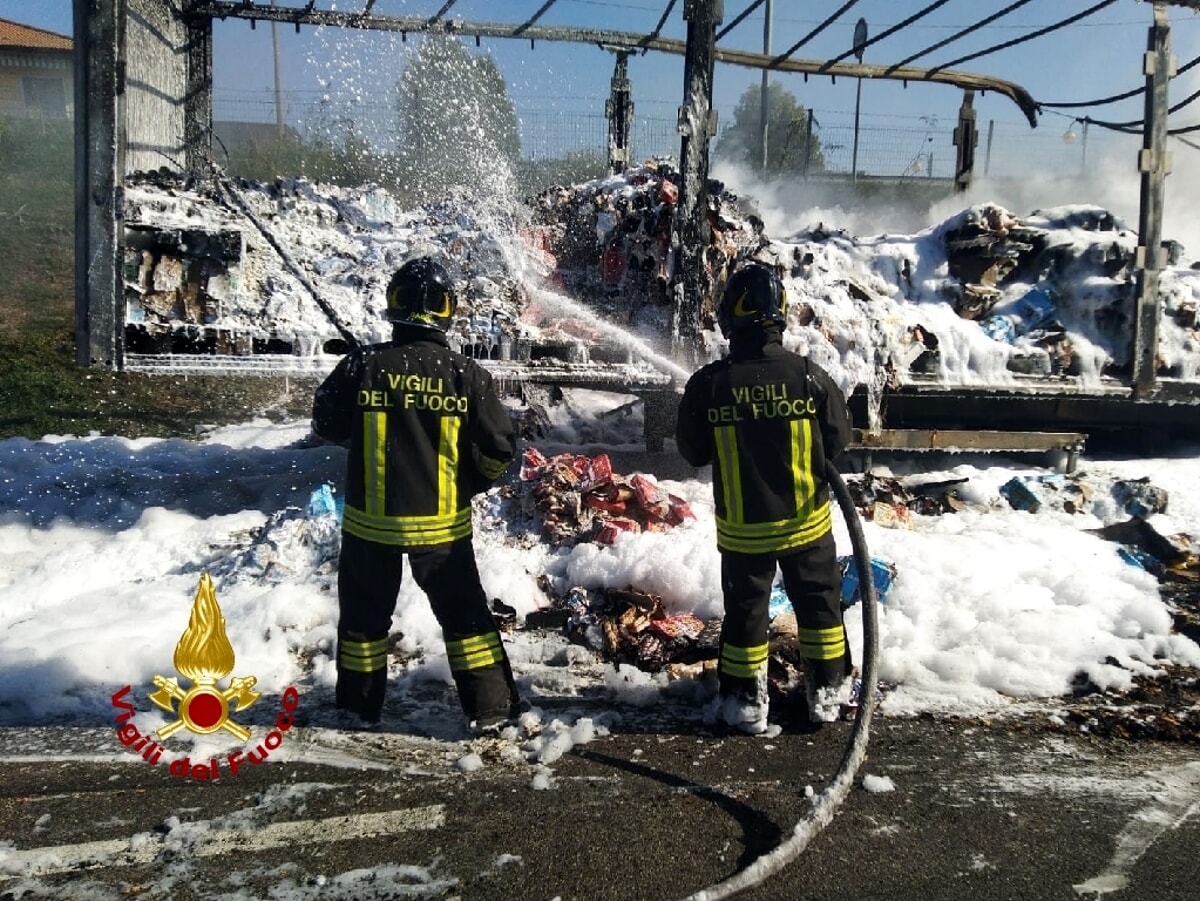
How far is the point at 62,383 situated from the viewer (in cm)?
970

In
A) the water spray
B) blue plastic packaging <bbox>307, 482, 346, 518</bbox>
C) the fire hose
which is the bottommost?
the fire hose

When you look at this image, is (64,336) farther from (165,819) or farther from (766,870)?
(766,870)

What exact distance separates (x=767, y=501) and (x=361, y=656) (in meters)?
1.64

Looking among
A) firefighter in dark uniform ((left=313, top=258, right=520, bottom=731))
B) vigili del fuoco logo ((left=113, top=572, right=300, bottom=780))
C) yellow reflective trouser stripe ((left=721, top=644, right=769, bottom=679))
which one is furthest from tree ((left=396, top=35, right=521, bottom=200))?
yellow reflective trouser stripe ((left=721, top=644, right=769, bottom=679))

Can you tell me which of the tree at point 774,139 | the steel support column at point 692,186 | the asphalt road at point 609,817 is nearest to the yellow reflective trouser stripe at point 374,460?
the asphalt road at point 609,817

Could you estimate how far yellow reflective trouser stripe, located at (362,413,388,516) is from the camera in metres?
3.21

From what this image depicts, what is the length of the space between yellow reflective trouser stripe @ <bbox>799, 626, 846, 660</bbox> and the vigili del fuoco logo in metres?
1.99

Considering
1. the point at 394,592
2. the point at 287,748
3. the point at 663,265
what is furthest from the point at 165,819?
the point at 663,265

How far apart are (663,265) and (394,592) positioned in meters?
5.02

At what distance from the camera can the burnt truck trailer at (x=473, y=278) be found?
18.4 ft

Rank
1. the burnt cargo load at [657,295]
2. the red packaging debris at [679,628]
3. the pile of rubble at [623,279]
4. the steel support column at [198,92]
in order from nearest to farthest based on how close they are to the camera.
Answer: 1. the red packaging debris at [679,628]
2. the burnt cargo load at [657,295]
3. the pile of rubble at [623,279]
4. the steel support column at [198,92]

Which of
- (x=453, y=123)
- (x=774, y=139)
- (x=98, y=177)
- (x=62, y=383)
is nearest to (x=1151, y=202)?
(x=98, y=177)

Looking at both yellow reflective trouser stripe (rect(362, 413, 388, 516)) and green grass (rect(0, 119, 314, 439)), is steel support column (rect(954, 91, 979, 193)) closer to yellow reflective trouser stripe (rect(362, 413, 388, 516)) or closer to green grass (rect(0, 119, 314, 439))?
green grass (rect(0, 119, 314, 439))

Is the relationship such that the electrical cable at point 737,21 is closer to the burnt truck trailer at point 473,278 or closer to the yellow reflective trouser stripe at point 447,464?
the burnt truck trailer at point 473,278
